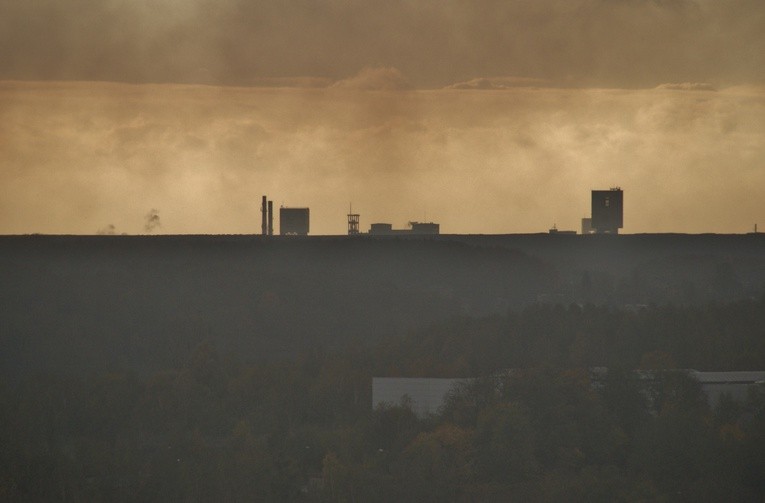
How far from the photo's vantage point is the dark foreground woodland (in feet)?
233

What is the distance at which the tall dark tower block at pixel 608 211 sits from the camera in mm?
159750

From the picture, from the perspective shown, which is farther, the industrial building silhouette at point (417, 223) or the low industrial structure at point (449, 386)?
the industrial building silhouette at point (417, 223)

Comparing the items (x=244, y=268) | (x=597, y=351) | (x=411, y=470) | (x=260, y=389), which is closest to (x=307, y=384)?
(x=260, y=389)

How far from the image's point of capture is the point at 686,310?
11281 centimetres

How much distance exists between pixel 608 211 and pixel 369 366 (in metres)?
66.2

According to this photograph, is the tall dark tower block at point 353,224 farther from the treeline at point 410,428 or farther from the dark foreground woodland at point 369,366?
the treeline at point 410,428

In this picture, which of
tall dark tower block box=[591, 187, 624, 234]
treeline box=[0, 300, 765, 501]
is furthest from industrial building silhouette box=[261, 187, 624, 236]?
treeline box=[0, 300, 765, 501]

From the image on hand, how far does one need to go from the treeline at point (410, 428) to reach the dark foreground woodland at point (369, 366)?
0.43 feet

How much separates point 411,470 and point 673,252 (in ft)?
305

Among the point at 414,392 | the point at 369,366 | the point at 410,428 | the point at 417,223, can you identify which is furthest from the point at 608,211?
the point at 410,428

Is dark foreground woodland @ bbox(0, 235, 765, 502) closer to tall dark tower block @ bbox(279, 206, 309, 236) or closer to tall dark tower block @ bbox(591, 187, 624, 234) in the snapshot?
tall dark tower block @ bbox(591, 187, 624, 234)

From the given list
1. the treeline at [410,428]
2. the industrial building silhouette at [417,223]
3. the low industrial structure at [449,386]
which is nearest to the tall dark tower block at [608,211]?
the industrial building silhouette at [417,223]

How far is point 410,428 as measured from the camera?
79.4m

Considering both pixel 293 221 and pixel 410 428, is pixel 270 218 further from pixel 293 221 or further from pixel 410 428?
pixel 410 428
